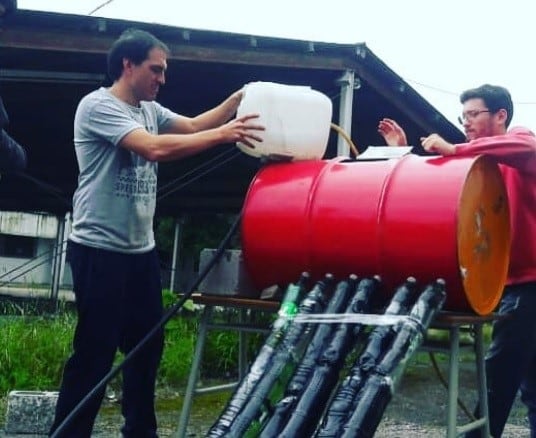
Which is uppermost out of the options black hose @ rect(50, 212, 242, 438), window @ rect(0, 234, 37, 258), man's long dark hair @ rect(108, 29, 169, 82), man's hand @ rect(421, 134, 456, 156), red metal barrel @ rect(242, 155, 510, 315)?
man's long dark hair @ rect(108, 29, 169, 82)

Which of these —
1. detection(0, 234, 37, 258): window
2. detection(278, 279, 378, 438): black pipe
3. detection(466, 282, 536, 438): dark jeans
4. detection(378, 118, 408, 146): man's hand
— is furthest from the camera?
detection(0, 234, 37, 258): window

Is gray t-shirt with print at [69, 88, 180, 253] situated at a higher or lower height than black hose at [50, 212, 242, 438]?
higher

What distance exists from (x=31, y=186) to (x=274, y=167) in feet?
38.9

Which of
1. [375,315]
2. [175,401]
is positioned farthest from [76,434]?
[175,401]

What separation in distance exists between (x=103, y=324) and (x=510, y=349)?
5.49 feet

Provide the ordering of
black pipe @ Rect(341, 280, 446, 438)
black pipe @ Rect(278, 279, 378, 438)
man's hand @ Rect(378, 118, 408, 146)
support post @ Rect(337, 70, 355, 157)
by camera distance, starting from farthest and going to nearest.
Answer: support post @ Rect(337, 70, 355, 157)
man's hand @ Rect(378, 118, 408, 146)
black pipe @ Rect(278, 279, 378, 438)
black pipe @ Rect(341, 280, 446, 438)

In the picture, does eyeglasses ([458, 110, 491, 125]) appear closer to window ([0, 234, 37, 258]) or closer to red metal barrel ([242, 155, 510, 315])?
red metal barrel ([242, 155, 510, 315])

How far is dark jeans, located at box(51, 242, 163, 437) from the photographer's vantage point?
336 cm

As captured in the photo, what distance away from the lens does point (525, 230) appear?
3.63m

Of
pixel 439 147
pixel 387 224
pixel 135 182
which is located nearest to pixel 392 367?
pixel 387 224

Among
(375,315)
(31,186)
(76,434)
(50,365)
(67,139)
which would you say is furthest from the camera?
(31,186)

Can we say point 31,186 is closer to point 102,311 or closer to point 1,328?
point 1,328

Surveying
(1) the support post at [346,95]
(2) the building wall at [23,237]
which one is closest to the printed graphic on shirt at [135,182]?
(1) the support post at [346,95]

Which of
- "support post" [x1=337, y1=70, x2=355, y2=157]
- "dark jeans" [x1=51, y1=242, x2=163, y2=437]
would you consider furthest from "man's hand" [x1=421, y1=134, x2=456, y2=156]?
"support post" [x1=337, y1=70, x2=355, y2=157]
